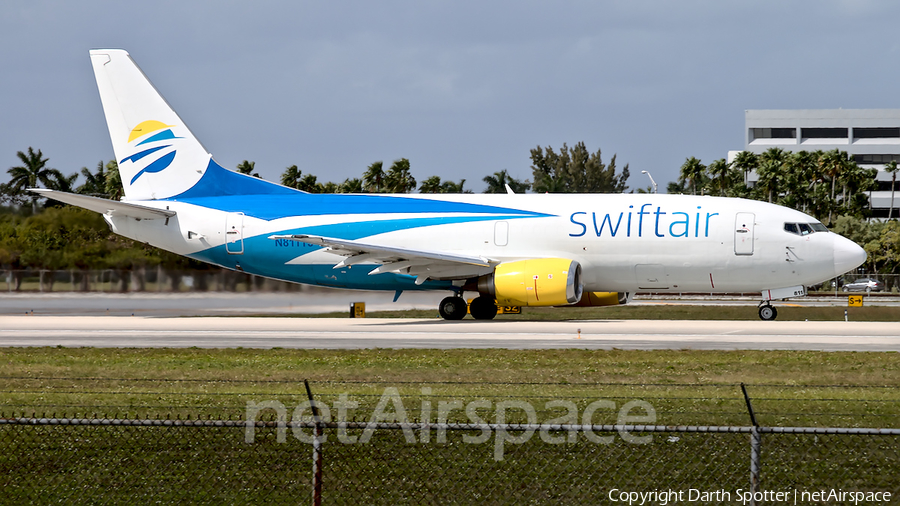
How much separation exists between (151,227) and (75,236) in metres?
3.75

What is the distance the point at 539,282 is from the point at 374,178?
192ft

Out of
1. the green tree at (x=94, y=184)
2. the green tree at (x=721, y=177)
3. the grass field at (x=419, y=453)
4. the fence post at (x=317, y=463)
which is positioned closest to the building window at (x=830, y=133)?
the green tree at (x=721, y=177)

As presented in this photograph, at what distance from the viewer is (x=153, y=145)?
1394 inches

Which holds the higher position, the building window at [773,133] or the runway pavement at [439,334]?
the building window at [773,133]

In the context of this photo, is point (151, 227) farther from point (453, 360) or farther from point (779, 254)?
point (779, 254)

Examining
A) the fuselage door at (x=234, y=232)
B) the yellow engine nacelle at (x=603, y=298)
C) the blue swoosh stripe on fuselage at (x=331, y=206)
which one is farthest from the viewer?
the yellow engine nacelle at (x=603, y=298)

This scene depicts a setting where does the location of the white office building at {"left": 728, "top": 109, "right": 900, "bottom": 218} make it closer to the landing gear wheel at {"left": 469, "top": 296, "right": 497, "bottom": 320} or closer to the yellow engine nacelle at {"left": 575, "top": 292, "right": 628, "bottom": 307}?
the yellow engine nacelle at {"left": 575, "top": 292, "right": 628, "bottom": 307}

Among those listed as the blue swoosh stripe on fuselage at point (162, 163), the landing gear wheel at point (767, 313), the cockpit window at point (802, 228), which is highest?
the blue swoosh stripe on fuselage at point (162, 163)

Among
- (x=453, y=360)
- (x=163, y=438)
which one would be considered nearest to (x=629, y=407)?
(x=163, y=438)

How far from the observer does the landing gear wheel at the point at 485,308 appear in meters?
33.6

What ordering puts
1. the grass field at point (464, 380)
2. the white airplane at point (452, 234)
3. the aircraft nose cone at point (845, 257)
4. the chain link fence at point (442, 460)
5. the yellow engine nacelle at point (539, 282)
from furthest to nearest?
the white airplane at point (452, 234) → the aircraft nose cone at point (845, 257) → the yellow engine nacelle at point (539, 282) → the grass field at point (464, 380) → the chain link fence at point (442, 460)

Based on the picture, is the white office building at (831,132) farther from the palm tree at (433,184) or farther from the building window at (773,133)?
the palm tree at (433,184)

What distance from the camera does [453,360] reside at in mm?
19344

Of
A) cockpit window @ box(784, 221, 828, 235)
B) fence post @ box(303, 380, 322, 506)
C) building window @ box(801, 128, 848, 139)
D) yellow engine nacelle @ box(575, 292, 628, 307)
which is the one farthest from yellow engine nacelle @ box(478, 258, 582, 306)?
building window @ box(801, 128, 848, 139)
